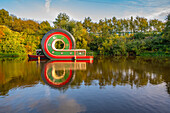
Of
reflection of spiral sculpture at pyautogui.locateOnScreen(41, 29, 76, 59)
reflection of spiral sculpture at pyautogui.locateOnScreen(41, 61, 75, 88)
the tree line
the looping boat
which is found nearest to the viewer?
reflection of spiral sculpture at pyautogui.locateOnScreen(41, 61, 75, 88)

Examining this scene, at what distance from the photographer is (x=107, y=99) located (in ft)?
13.8

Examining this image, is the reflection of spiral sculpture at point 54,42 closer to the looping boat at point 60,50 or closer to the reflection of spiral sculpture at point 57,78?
the looping boat at point 60,50

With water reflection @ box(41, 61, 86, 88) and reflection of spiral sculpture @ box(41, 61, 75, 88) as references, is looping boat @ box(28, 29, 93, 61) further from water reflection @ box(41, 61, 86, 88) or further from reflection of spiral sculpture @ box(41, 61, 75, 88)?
reflection of spiral sculpture @ box(41, 61, 75, 88)

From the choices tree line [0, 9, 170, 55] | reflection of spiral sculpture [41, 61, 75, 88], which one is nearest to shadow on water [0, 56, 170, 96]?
reflection of spiral sculpture [41, 61, 75, 88]

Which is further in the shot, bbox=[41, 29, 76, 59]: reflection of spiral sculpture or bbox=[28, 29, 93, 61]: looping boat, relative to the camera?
bbox=[41, 29, 76, 59]: reflection of spiral sculpture

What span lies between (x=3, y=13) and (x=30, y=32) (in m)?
Result: 11.7

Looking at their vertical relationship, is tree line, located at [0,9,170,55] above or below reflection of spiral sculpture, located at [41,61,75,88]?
above

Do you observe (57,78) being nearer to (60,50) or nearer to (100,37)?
(60,50)

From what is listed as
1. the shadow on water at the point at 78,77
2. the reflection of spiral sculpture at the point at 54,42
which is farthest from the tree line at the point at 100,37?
the shadow on water at the point at 78,77

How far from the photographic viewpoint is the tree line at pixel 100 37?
24844 millimetres

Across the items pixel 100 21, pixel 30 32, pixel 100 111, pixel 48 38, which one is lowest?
pixel 100 111

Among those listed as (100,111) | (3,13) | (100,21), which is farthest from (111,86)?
(3,13)

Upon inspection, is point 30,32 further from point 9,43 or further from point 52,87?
point 52,87

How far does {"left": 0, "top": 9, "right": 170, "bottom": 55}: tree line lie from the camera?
81.5 ft
